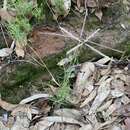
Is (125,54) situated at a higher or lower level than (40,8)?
lower

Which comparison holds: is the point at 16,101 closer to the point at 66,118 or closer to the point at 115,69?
the point at 66,118

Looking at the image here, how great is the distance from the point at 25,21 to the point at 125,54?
0.69m

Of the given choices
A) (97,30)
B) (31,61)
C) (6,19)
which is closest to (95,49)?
(97,30)

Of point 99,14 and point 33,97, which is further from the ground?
point 99,14

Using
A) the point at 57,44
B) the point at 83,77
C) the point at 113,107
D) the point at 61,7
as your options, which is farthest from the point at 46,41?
the point at 113,107

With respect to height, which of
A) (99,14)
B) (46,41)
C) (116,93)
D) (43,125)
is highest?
(99,14)

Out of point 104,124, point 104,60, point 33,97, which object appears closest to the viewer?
point 104,124

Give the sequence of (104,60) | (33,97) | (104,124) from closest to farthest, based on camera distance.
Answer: (104,124) < (33,97) < (104,60)

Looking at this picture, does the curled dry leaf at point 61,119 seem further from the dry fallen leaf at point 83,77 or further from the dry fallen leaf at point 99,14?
the dry fallen leaf at point 99,14

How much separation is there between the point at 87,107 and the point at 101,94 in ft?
0.39

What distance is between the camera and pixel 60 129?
102 inches

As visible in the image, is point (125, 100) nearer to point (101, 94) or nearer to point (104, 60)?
point (101, 94)

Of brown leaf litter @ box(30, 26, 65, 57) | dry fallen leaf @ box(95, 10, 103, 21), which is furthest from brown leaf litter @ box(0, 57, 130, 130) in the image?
dry fallen leaf @ box(95, 10, 103, 21)

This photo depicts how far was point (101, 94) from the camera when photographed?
8.73 ft
